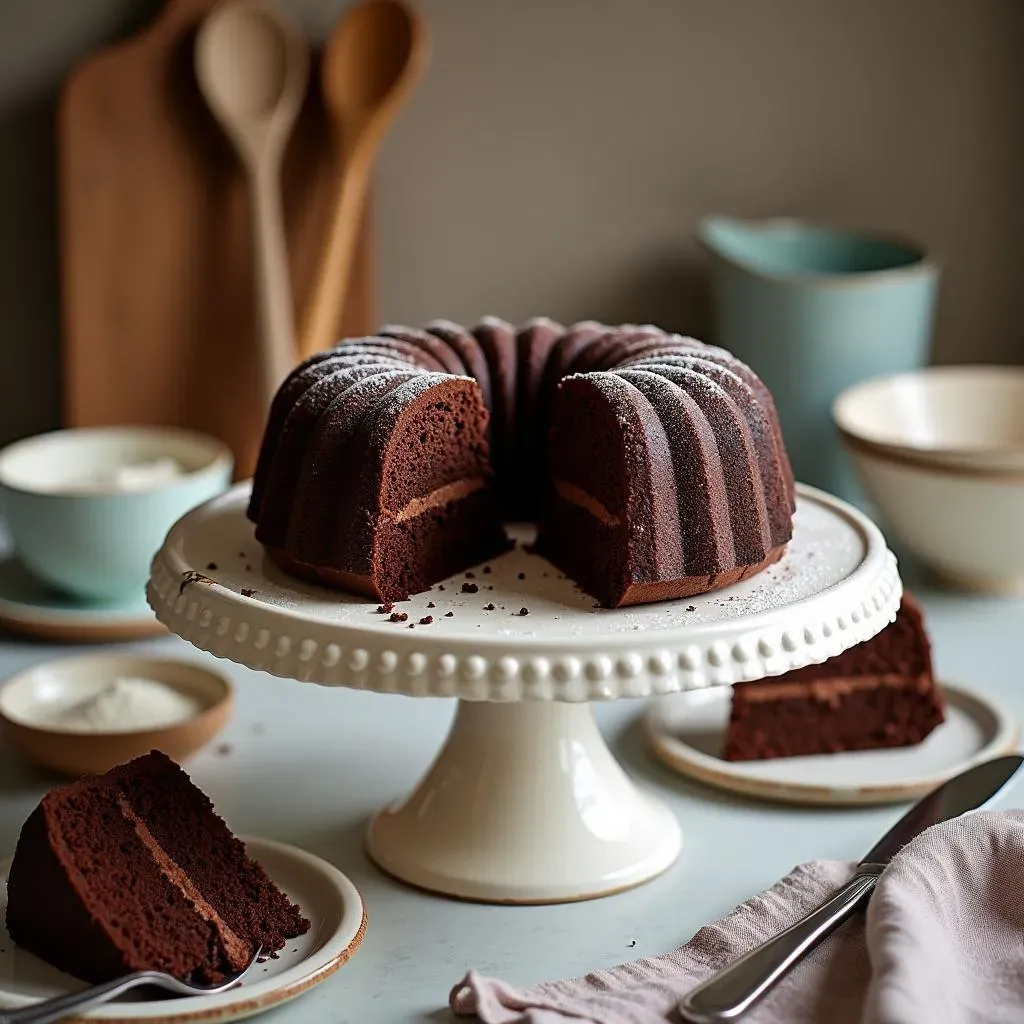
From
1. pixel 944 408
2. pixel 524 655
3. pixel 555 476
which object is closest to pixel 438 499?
pixel 555 476

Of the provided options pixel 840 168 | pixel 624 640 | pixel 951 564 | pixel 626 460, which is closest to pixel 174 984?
pixel 624 640

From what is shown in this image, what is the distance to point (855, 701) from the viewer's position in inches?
57.4

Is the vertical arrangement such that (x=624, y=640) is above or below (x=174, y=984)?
above

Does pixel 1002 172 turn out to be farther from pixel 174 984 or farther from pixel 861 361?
pixel 174 984

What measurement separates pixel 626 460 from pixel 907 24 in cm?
124

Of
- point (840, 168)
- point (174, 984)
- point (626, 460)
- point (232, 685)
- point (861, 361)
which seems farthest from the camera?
point (840, 168)

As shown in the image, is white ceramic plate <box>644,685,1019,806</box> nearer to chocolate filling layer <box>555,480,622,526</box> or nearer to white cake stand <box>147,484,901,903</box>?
white cake stand <box>147,484,901,903</box>

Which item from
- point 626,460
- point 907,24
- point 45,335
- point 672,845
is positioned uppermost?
point 907,24

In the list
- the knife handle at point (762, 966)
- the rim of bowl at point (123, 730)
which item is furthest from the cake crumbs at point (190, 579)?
the knife handle at point (762, 966)

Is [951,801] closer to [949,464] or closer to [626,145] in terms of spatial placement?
[949,464]

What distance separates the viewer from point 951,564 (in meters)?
1.84

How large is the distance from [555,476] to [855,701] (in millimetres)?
371

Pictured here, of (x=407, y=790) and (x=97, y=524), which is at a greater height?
(x=97, y=524)

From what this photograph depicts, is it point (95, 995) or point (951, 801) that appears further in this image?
point (951, 801)
